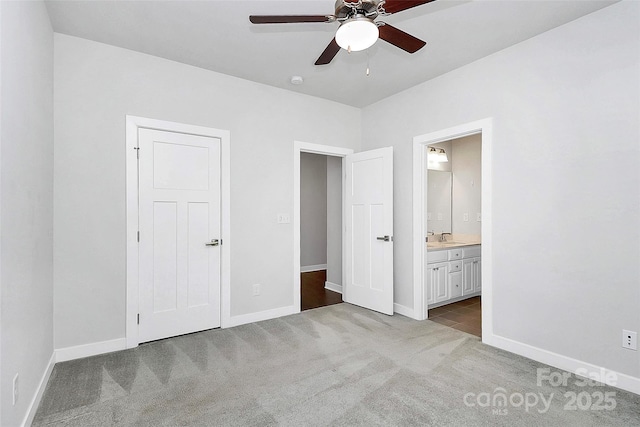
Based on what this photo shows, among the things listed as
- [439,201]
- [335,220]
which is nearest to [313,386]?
[335,220]

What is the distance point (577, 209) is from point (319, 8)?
8.12 feet

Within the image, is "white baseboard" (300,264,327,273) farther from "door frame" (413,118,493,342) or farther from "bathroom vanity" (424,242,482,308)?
"door frame" (413,118,493,342)

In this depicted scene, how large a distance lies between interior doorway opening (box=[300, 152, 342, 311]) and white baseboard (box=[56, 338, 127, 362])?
2707mm

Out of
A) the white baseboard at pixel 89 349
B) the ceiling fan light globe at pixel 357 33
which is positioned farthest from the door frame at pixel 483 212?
the white baseboard at pixel 89 349

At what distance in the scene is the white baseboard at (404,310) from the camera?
3818 mm

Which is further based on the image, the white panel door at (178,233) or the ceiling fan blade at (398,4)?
the white panel door at (178,233)

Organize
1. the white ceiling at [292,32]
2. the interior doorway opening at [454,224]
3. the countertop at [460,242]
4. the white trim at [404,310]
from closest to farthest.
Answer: the white ceiling at [292,32], the white trim at [404,310], the interior doorway opening at [454,224], the countertop at [460,242]

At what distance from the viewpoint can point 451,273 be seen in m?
4.32

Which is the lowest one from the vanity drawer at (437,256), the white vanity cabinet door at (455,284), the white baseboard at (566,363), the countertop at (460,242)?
the white baseboard at (566,363)

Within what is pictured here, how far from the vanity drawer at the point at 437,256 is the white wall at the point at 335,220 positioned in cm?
148

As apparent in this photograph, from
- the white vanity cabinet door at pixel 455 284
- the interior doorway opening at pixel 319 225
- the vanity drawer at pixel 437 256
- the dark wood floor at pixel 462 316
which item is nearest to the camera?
the dark wood floor at pixel 462 316

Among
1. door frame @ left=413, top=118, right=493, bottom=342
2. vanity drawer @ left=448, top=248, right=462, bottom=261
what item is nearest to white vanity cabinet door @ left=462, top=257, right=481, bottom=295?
vanity drawer @ left=448, top=248, right=462, bottom=261

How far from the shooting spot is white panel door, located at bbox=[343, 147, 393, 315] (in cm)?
394

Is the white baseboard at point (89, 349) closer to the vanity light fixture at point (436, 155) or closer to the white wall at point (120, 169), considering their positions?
the white wall at point (120, 169)
